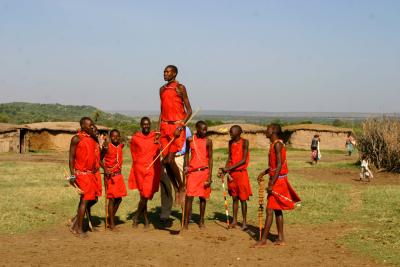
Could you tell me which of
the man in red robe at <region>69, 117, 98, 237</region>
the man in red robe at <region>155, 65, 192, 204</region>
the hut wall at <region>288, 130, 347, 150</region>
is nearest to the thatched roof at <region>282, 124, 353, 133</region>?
the hut wall at <region>288, 130, 347, 150</region>

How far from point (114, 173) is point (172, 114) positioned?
1.46 metres

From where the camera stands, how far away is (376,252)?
7.62 meters

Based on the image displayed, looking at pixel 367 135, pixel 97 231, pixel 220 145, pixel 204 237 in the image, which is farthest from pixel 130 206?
pixel 220 145

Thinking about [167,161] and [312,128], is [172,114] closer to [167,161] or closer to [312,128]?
[167,161]

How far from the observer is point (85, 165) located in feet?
28.1

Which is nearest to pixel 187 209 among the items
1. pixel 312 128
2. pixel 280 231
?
pixel 280 231

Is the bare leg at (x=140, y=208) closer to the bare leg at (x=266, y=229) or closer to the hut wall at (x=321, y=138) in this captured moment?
the bare leg at (x=266, y=229)

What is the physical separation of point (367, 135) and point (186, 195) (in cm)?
1482

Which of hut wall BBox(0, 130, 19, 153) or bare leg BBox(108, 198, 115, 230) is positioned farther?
hut wall BBox(0, 130, 19, 153)

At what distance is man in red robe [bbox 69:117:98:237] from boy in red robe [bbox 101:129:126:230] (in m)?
0.73

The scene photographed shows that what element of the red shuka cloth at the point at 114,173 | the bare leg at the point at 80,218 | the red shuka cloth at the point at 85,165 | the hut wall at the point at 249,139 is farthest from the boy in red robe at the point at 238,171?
the hut wall at the point at 249,139

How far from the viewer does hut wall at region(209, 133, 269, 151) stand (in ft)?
132

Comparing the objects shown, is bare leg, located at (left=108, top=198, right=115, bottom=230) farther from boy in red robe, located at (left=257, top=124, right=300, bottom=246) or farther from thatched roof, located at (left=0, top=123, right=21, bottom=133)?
thatched roof, located at (left=0, top=123, right=21, bottom=133)

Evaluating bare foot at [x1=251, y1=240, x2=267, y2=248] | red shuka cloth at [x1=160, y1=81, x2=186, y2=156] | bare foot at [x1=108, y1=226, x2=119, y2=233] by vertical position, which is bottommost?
bare foot at [x1=108, y1=226, x2=119, y2=233]
